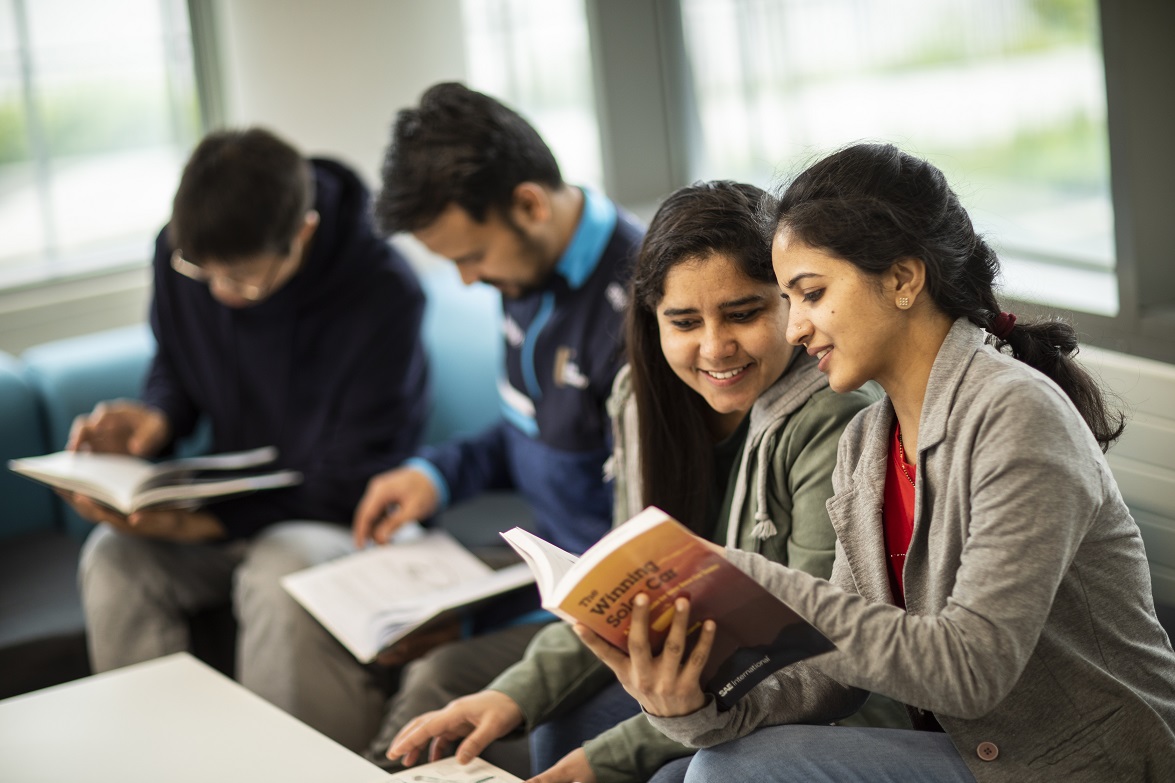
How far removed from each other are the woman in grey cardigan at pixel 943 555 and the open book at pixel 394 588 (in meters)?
0.72

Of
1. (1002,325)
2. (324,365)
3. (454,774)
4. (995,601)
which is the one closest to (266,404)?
(324,365)

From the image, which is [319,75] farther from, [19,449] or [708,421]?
[708,421]

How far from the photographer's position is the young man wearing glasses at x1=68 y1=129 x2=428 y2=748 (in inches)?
86.3

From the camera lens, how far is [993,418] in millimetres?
1126

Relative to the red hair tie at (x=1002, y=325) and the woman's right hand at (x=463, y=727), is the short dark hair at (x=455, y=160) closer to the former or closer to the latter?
the woman's right hand at (x=463, y=727)

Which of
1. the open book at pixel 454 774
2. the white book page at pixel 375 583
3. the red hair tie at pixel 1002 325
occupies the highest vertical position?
the red hair tie at pixel 1002 325

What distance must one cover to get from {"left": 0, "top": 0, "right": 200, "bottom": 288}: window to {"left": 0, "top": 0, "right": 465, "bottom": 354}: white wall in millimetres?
141

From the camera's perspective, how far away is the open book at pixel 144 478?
2135mm

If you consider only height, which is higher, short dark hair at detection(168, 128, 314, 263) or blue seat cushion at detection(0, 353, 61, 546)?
short dark hair at detection(168, 128, 314, 263)

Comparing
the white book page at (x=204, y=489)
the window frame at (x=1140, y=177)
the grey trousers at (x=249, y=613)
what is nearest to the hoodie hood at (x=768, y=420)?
the window frame at (x=1140, y=177)

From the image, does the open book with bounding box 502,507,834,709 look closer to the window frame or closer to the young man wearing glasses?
the window frame

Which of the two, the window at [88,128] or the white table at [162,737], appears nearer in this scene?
the white table at [162,737]

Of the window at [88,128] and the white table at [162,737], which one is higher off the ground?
the window at [88,128]

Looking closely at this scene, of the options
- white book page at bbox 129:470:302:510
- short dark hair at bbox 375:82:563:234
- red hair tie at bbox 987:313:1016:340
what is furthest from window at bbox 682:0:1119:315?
white book page at bbox 129:470:302:510
